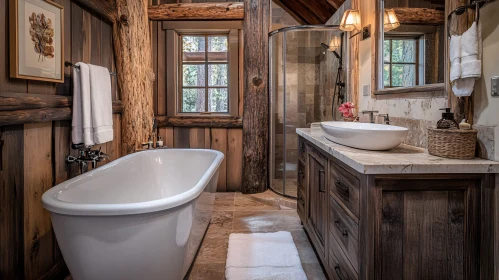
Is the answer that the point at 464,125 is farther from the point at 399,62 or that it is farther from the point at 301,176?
the point at 301,176

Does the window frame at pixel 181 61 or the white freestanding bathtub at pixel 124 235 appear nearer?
the white freestanding bathtub at pixel 124 235

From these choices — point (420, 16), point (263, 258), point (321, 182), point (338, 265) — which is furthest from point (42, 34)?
point (420, 16)

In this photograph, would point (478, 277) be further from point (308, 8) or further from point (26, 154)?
point (308, 8)

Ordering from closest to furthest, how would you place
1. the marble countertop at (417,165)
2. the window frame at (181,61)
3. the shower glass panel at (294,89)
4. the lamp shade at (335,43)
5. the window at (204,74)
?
the marble countertop at (417,165), the lamp shade at (335,43), the shower glass panel at (294,89), the window frame at (181,61), the window at (204,74)

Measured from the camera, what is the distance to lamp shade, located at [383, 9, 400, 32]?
89.1 inches

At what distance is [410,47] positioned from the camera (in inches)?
82.0

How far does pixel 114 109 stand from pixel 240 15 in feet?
6.12

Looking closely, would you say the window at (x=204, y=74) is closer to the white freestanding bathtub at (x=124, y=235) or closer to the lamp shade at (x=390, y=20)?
the lamp shade at (x=390, y=20)

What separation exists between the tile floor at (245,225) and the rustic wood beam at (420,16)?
163 centimetres

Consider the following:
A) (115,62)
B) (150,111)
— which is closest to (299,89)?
(150,111)

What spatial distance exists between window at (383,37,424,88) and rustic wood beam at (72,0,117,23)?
7.25ft

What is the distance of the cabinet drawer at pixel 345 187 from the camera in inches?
55.9

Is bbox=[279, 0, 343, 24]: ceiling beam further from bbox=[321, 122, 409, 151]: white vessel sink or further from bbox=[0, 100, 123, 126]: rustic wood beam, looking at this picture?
bbox=[0, 100, 123, 126]: rustic wood beam

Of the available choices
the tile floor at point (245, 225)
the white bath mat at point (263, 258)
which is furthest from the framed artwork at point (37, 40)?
the white bath mat at point (263, 258)
